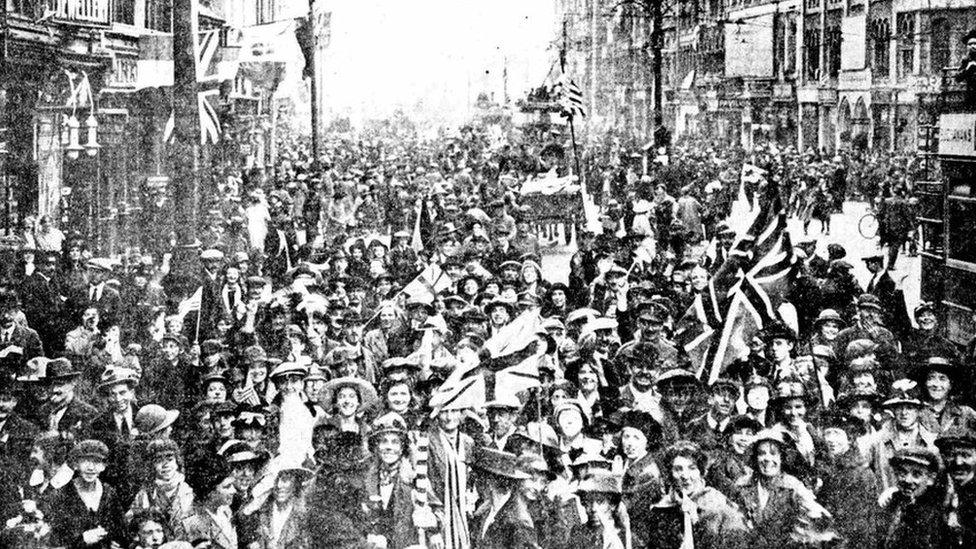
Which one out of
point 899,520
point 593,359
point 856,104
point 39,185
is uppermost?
point 856,104

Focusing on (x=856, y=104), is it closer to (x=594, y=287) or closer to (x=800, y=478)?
(x=594, y=287)

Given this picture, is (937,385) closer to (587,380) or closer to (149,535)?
(587,380)

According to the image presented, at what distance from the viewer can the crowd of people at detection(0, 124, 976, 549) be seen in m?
8.11

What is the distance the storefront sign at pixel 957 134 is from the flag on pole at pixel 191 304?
817cm

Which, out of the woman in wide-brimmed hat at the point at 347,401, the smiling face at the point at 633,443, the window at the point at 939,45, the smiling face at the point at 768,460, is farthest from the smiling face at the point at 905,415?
the window at the point at 939,45

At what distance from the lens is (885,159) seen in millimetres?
20578

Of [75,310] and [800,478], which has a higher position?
[75,310]

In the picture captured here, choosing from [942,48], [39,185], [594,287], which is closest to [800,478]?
[594,287]

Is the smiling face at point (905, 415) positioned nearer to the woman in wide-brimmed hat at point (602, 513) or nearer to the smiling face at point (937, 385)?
the smiling face at point (937, 385)

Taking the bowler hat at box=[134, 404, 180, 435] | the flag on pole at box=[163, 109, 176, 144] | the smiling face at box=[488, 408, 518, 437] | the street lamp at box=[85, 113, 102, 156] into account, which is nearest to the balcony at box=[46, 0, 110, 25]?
the street lamp at box=[85, 113, 102, 156]

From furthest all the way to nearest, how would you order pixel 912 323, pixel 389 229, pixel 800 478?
pixel 389 229
pixel 912 323
pixel 800 478

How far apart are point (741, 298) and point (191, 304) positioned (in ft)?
19.5

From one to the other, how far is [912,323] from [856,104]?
15171 millimetres

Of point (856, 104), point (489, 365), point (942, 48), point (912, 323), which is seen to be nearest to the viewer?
point (489, 365)
